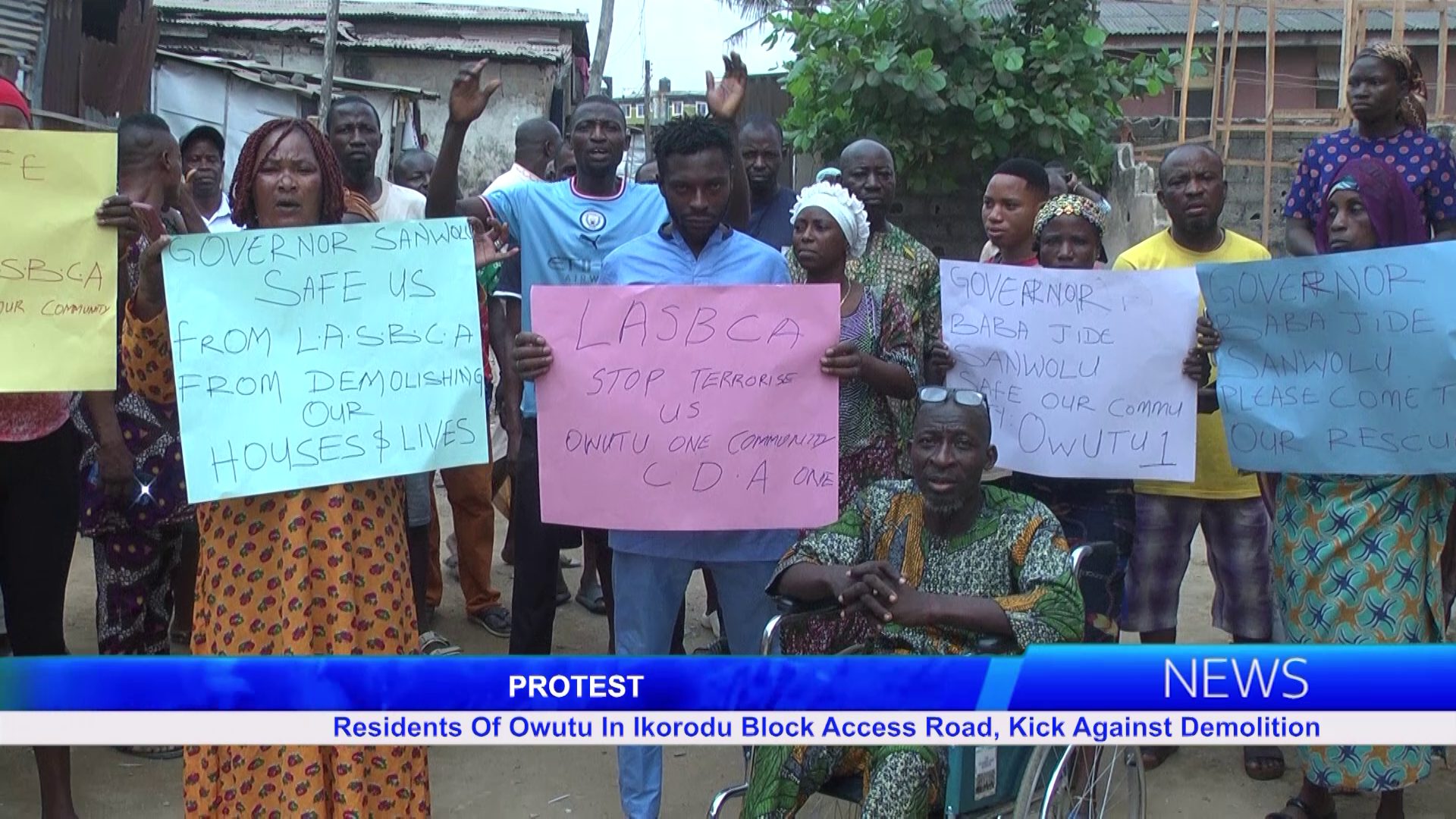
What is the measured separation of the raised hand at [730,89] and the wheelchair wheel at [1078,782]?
6.78 ft

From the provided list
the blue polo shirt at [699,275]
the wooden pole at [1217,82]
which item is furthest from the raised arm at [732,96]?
the wooden pole at [1217,82]

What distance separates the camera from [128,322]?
359 cm

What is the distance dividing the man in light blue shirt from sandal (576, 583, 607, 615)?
2.51m

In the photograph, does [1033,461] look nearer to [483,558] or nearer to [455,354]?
[455,354]

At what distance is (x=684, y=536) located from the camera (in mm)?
3838

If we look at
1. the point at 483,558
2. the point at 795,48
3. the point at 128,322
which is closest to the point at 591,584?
the point at 483,558

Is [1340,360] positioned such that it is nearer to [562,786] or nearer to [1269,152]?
[562,786]

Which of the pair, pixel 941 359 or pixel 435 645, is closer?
A: pixel 941 359

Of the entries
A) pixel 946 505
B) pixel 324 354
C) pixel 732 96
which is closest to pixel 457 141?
pixel 732 96

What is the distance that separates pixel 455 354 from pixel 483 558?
9.12 feet

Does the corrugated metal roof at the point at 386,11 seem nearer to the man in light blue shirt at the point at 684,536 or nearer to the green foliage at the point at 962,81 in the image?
the green foliage at the point at 962,81

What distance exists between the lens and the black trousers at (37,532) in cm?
376

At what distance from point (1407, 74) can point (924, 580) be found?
2565 millimetres

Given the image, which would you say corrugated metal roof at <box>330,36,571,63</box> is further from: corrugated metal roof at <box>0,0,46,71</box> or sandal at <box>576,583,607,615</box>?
sandal at <box>576,583,607,615</box>
